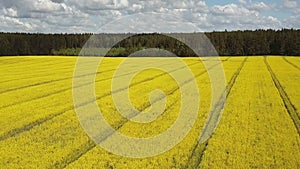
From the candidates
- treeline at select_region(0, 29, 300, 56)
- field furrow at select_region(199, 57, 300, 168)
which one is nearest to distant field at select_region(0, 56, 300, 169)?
field furrow at select_region(199, 57, 300, 168)

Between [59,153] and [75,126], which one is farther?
[75,126]

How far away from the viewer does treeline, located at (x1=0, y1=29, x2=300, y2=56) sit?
7125 cm

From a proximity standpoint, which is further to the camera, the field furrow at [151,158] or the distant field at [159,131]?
the distant field at [159,131]

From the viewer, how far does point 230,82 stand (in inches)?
895

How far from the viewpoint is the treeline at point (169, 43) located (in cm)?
7125

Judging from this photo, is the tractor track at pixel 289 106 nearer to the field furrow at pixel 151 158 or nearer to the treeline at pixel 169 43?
the field furrow at pixel 151 158

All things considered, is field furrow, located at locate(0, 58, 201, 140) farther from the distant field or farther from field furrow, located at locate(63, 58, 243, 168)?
field furrow, located at locate(63, 58, 243, 168)

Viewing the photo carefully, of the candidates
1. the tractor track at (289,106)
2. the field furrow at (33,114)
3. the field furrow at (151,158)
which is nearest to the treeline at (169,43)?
the tractor track at (289,106)

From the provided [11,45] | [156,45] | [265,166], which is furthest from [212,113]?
[11,45]

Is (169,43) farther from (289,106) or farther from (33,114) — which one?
(33,114)

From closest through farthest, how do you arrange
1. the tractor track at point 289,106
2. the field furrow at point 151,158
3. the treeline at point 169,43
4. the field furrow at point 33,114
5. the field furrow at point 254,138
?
the field furrow at point 151,158 < the field furrow at point 254,138 < the field furrow at point 33,114 < the tractor track at point 289,106 < the treeline at point 169,43

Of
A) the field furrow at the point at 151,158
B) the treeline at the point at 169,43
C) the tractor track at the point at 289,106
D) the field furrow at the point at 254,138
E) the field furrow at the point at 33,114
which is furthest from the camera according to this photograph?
the treeline at the point at 169,43

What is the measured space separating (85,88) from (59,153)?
11.5 m

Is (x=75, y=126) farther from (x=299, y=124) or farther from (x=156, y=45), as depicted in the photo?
(x=156, y=45)
